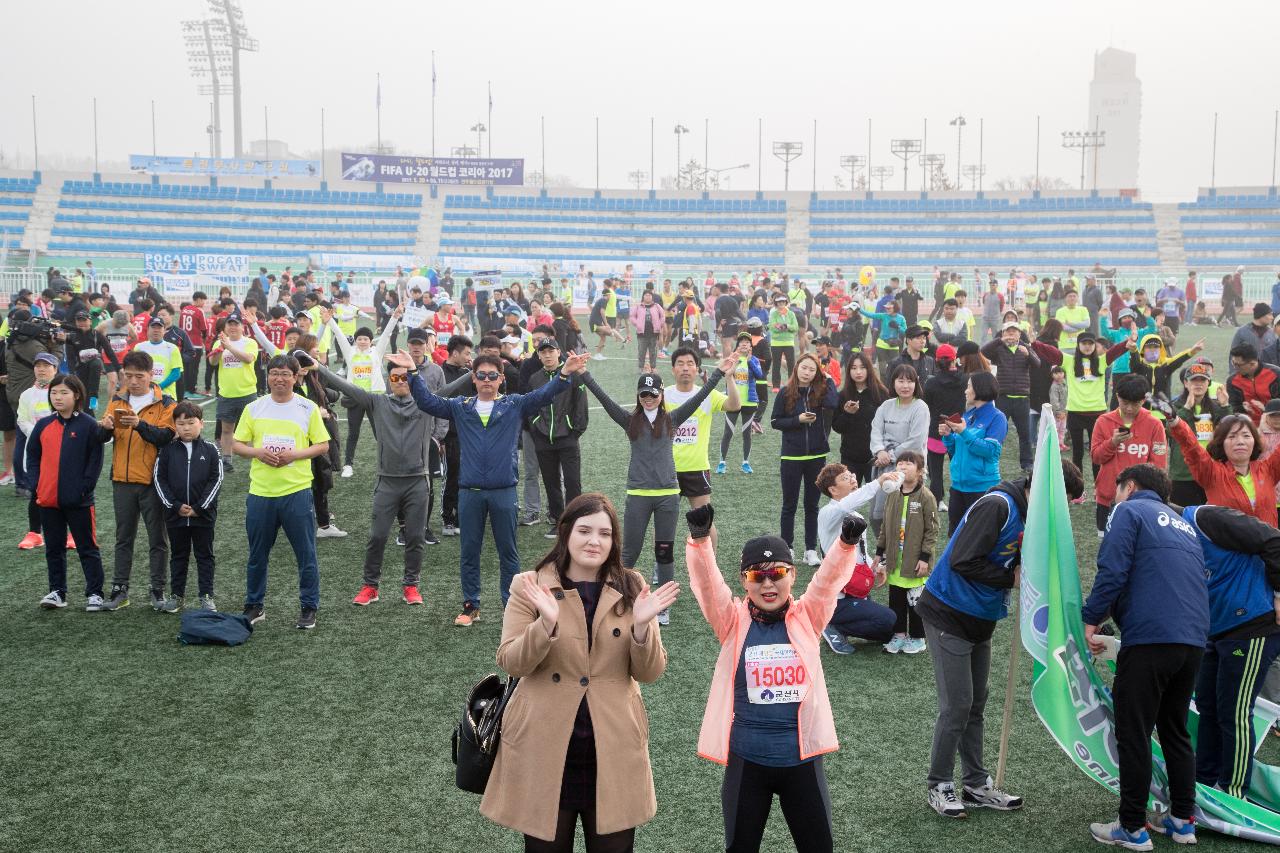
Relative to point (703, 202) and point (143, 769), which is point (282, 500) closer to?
point (143, 769)

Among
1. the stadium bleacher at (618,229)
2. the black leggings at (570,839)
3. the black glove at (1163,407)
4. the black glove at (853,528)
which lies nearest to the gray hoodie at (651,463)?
the black glove at (853,528)

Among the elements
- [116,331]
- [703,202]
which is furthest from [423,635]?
[703,202]

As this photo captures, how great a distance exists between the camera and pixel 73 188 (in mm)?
57219

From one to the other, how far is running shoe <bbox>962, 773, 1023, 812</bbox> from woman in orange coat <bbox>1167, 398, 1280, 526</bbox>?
2.49 m

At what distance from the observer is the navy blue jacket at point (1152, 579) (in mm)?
4844

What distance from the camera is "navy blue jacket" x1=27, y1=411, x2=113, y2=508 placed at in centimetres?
820

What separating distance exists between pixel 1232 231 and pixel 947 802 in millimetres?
56434

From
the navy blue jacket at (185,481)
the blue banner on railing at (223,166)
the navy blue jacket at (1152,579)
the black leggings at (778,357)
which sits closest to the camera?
the navy blue jacket at (1152,579)

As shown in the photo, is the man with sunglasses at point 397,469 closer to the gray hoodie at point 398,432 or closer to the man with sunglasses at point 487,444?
the gray hoodie at point 398,432

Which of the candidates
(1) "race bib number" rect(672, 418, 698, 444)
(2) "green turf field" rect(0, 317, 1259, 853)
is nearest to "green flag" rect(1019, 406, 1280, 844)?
(2) "green turf field" rect(0, 317, 1259, 853)

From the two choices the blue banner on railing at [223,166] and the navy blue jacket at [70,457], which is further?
the blue banner on railing at [223,166]

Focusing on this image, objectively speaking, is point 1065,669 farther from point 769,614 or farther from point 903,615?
point 903,615

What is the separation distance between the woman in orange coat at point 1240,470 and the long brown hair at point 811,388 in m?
3.17

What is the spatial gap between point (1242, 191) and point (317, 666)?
2792 inches
